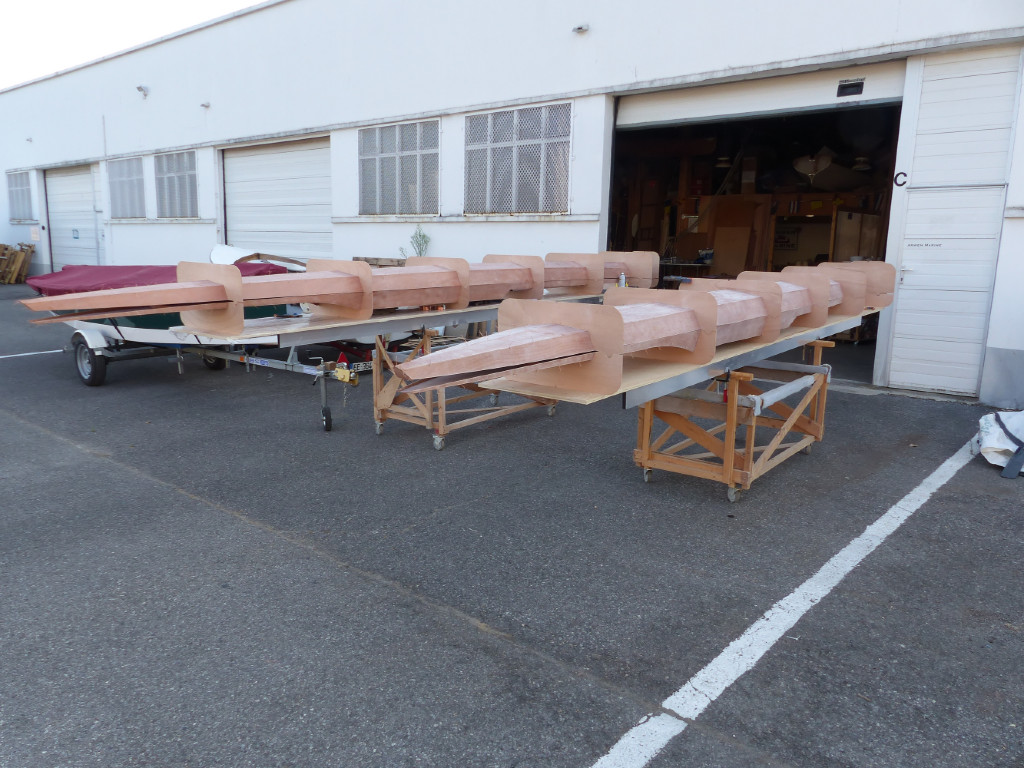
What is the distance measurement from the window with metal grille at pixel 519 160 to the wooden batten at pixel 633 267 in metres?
3.01

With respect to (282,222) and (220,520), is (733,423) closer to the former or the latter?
(220,520)

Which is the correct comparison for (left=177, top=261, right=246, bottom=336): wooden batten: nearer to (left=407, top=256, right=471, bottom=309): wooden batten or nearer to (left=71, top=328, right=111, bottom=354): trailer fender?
(left=407, top=256, right=471, bottom=309): wooden batten

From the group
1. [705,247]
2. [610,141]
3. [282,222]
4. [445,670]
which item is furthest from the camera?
[282,222]

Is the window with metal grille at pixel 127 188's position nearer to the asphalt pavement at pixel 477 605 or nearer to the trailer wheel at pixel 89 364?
the trailer wheel at pixel 89 364

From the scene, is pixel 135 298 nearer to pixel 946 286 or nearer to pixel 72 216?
pixel 946 286

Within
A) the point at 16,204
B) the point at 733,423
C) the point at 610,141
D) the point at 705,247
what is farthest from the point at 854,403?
the point at 16,204

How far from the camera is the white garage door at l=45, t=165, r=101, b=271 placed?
19922mm

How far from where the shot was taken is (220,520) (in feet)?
14.3

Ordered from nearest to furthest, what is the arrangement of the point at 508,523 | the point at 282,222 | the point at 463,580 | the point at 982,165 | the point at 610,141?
the point at 463,580 → the point at 508,523 → the point at 982,165 → the point at 610,141 → the point at 282,222

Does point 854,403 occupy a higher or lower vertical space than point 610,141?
lower

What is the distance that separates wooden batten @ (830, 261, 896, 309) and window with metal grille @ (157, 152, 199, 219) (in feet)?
45.9

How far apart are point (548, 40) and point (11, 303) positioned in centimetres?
1360

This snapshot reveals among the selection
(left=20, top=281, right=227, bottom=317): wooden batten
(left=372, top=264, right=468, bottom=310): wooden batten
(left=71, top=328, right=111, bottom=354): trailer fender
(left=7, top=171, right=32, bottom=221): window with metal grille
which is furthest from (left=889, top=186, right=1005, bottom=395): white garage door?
(left=7, top=171, right=32, bottom=221): window with metal grille

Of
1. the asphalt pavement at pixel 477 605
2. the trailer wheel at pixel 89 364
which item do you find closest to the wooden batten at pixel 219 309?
the asphalt pavement at pixel 477 605
